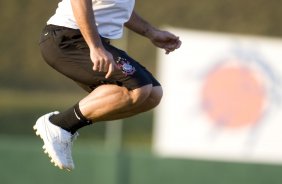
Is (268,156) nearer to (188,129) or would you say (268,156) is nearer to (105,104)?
(188,129)

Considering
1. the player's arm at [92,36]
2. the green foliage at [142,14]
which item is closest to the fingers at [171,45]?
the player's arm at [92,36]

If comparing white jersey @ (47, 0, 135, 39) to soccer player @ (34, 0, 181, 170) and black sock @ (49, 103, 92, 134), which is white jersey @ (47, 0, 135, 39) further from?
black sock @ (49, 103, 92, 134)

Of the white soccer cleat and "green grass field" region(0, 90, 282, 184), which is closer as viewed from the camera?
the white soccer cleat

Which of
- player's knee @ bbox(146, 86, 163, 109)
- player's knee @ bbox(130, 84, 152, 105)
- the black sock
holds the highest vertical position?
player's knee @ bbox(130, 84, 152, 105)

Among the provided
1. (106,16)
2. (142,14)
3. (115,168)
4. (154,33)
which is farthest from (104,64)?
(142,14)

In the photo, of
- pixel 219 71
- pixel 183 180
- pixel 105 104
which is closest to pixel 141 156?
pixel 183 180

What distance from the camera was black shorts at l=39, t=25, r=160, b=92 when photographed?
679cm

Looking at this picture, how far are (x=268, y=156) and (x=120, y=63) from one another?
4.54m

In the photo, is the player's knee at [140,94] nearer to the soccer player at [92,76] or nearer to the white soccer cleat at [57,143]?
the soccer player at [92,76]

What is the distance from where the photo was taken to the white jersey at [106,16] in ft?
22.4

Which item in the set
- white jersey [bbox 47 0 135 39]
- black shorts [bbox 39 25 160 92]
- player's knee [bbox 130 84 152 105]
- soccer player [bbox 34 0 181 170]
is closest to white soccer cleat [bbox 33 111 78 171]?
soccer player [bbox 34 0 181 170]

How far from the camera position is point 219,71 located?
1113 centimetres

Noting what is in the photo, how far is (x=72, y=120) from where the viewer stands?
700 centimetres

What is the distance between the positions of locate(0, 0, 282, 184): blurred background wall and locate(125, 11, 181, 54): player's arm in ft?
10.2
